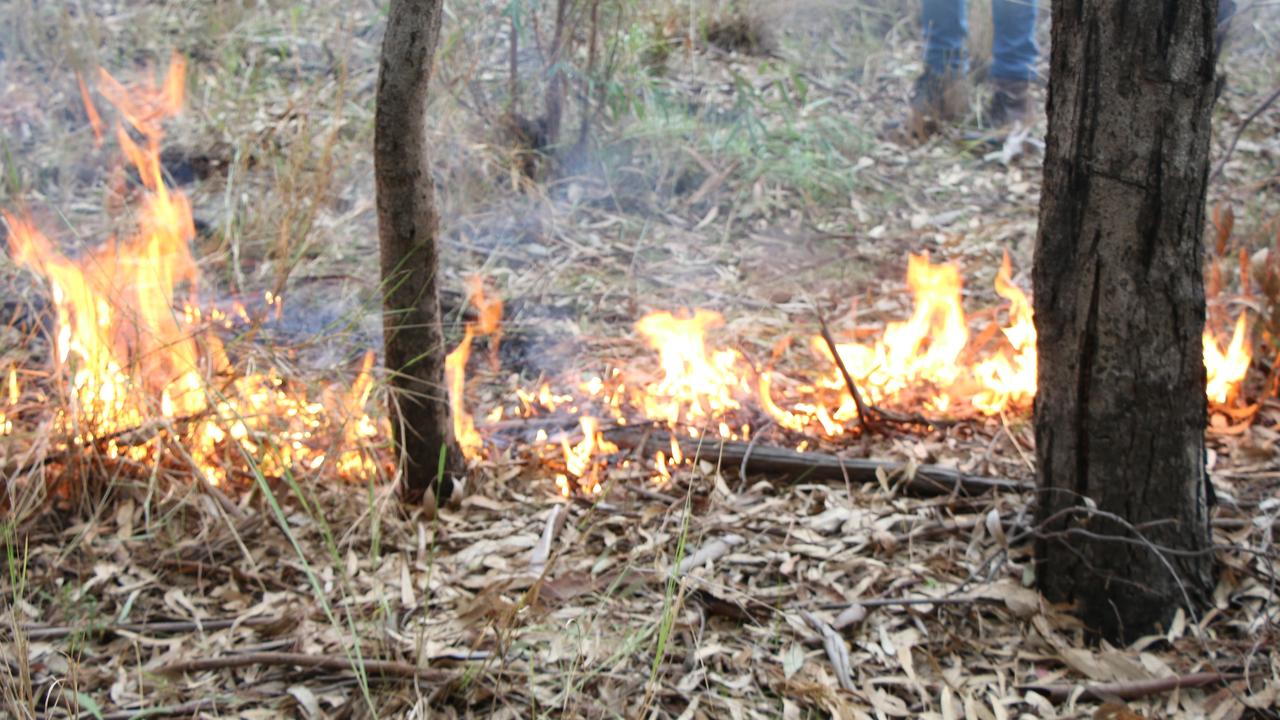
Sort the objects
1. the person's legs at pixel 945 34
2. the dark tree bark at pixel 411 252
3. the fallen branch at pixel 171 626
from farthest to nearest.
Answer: the person's legs at pixel 945 34 < the dark tree bark at pixel 411 252 < the fallen branch at pixel 171 626

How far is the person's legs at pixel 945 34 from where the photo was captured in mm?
7059

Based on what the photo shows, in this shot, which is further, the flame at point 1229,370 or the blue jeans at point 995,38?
the blue jeans at point 995,38

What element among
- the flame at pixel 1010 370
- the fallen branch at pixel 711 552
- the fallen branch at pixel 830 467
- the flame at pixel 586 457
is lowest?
the fallen branch at pixel 711 552

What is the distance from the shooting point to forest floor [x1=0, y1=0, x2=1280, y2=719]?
8.75 ft

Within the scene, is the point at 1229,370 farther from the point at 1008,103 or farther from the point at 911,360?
the point at 1008,103

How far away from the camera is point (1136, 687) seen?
2619 mm

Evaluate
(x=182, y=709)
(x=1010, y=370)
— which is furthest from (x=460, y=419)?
(x=1010, y=370)

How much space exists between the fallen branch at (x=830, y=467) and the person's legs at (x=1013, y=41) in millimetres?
4240

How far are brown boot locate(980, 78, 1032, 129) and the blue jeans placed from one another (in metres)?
0.05

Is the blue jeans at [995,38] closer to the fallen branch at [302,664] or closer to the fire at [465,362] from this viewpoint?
the fire at [465,362]

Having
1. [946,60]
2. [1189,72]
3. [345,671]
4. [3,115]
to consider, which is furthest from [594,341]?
[3,115]

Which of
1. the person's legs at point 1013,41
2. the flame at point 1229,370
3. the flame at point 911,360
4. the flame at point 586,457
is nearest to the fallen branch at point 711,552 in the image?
the flame at point 586,457

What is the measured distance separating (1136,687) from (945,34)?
524cm

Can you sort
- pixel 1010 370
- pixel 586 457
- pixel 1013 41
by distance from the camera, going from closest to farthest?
pixel 586 457 < pixel 1010 370 < pixel 1013 41
